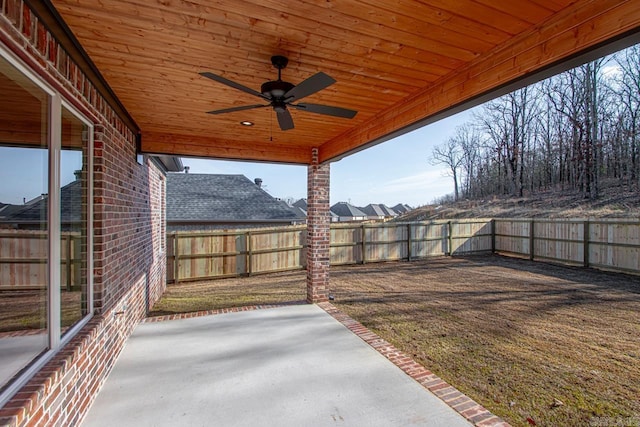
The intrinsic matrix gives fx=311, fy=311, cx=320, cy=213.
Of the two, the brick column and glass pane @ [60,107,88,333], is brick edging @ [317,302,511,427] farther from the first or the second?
glass pane @ [60,107,88,333]

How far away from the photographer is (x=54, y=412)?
184 cm

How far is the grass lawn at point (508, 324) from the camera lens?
9.26 feet

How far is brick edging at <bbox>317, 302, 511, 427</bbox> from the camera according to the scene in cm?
240

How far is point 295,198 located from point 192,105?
53597 mm

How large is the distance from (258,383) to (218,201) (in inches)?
447

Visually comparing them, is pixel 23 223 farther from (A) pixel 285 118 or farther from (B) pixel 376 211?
(B) pixel 376 211

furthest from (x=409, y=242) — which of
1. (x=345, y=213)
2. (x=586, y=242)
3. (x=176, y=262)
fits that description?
(x=345, y=213)

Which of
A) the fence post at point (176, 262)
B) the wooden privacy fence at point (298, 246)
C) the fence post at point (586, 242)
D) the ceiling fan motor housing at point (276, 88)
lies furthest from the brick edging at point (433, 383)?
the fence post at point (586, 242)

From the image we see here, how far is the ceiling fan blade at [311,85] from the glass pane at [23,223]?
63.2 inches

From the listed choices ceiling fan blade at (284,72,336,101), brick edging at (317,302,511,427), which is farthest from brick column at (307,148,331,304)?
ceiling fan blade at (284,72,336,101)

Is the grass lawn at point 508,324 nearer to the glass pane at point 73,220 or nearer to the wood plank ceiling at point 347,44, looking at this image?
the wood plank ceiling at point 347,44

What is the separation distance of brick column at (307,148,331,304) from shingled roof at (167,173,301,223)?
7.69 m

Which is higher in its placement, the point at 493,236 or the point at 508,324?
the point at 493,236

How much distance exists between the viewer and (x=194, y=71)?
268 centimetres
